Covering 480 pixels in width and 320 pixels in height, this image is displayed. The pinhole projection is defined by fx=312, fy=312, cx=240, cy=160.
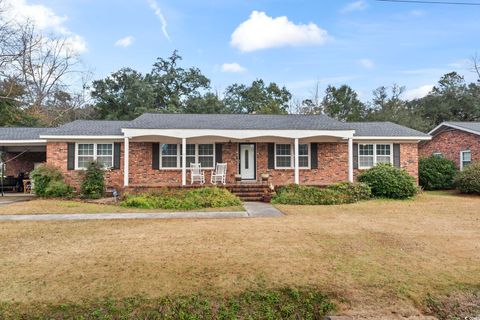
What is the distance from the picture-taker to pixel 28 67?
2134 cm

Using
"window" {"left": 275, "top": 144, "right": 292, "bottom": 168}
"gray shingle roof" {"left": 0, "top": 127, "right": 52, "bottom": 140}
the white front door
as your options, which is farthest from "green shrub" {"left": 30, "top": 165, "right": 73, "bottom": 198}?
"window" {"left": 275, "top": 144, "right": 292, "bottom": 168}

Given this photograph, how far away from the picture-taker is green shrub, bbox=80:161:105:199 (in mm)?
13094

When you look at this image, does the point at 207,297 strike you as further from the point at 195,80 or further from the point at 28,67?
the point at 195,80

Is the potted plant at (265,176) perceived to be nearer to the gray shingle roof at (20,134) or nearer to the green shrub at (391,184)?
the green shrub at (391,184)

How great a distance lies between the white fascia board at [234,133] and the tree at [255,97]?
2095 cm

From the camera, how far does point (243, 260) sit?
4.86 metres

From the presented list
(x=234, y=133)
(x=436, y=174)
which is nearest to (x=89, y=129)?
(x=234, y=133)

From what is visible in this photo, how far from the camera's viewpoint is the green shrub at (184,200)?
10.8 meters

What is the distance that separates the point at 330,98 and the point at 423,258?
1437 inches

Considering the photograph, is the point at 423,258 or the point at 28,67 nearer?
the point at 423,258

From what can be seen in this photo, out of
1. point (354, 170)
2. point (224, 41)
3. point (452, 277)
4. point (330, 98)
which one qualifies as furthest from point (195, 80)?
point (452, 277)

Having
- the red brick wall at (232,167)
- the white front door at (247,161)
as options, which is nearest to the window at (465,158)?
the red brick wall at (232,167)

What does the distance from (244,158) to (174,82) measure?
21.8 m

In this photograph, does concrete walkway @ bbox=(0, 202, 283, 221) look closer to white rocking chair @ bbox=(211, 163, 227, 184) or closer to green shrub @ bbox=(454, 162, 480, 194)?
white rocking chair @ bbox=(211, 163, 227, 184)
